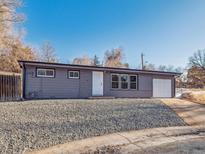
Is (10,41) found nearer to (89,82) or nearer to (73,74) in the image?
(73,74)

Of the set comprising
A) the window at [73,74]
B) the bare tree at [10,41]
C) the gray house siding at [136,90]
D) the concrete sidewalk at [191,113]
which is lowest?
the concrete sidewalk at [191,113]

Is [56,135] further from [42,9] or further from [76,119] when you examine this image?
[42,9]

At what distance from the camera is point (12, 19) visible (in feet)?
74.5

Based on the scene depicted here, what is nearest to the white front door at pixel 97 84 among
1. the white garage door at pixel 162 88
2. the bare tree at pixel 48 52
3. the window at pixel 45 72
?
the window at pixel 45 72

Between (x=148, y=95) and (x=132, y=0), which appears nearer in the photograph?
(x=132, y=0)

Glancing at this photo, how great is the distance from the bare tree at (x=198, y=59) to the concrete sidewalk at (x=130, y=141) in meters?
42.4

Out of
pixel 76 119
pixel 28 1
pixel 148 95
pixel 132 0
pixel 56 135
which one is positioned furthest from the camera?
pixel 28 1

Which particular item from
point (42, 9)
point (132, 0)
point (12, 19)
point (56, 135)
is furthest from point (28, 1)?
point (56, 135)

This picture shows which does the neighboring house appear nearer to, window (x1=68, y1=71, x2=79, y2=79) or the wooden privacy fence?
window (x1=68, y1=71, x2=79, y2=79)

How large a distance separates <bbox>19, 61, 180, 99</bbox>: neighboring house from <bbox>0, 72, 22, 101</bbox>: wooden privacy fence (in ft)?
1.44

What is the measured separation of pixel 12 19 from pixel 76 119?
16.8 m

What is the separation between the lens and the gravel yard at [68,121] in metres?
7.63

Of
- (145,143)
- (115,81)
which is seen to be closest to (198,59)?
(115,81)

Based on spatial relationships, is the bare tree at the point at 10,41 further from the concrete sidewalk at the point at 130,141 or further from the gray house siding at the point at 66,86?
the concrete sidewalk at the point at 130,141
